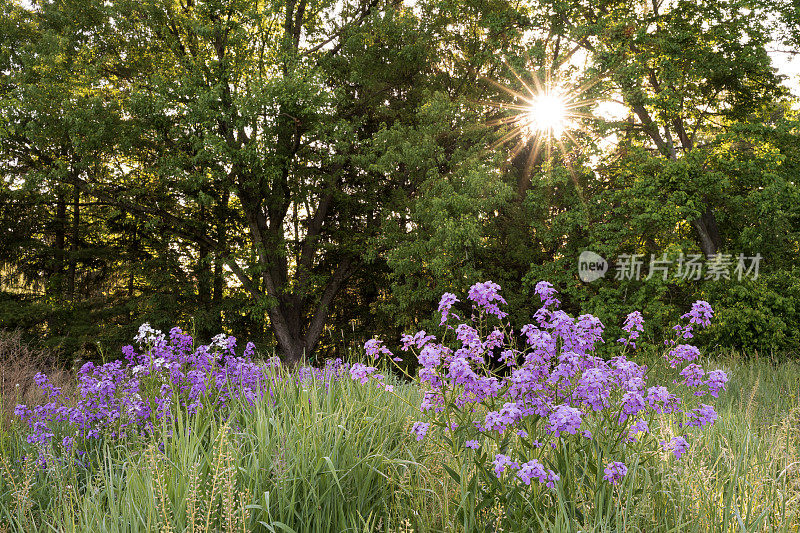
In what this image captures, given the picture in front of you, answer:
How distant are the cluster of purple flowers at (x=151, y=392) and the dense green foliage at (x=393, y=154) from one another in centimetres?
710

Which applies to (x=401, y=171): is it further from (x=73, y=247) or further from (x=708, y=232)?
(x=73, y=247)

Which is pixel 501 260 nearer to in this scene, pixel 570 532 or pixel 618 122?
pixel 618 122

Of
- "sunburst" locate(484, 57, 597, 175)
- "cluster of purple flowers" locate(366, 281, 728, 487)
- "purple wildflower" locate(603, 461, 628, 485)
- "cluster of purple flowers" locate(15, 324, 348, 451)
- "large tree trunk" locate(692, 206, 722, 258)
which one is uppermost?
"sunburst" locate(484, 57, 597, 175)

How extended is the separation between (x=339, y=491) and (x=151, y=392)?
201 centimetres

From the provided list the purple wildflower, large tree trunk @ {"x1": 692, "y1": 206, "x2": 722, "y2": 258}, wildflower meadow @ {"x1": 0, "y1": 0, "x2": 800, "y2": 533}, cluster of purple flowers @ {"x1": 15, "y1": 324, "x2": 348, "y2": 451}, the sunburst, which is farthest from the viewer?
large tree trunk @ {"x1": 692, "y1": 206, "x2": 722, "y2": 258}

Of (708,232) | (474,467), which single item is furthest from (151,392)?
(708,232)

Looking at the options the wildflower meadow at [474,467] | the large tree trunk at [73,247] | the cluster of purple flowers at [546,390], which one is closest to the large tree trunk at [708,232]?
the wildflower meadow at [474,467]

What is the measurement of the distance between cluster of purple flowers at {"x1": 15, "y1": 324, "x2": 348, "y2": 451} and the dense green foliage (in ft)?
23.3

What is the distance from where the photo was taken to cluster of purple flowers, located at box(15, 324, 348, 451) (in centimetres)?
360

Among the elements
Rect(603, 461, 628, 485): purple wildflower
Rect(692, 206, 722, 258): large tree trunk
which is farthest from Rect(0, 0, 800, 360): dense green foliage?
Rect(603, 461, 628, 485): purple wildflower

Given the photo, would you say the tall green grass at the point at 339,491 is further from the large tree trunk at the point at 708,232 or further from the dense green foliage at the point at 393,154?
the large tree trunk at the point at 708,232

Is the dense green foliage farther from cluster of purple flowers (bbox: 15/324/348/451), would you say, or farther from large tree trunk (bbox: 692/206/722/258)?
cluster of purple flowers (bbox: 15/324/348/451)

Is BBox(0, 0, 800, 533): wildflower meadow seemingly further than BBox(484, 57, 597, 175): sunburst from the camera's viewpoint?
No

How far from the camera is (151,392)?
3.79 m
